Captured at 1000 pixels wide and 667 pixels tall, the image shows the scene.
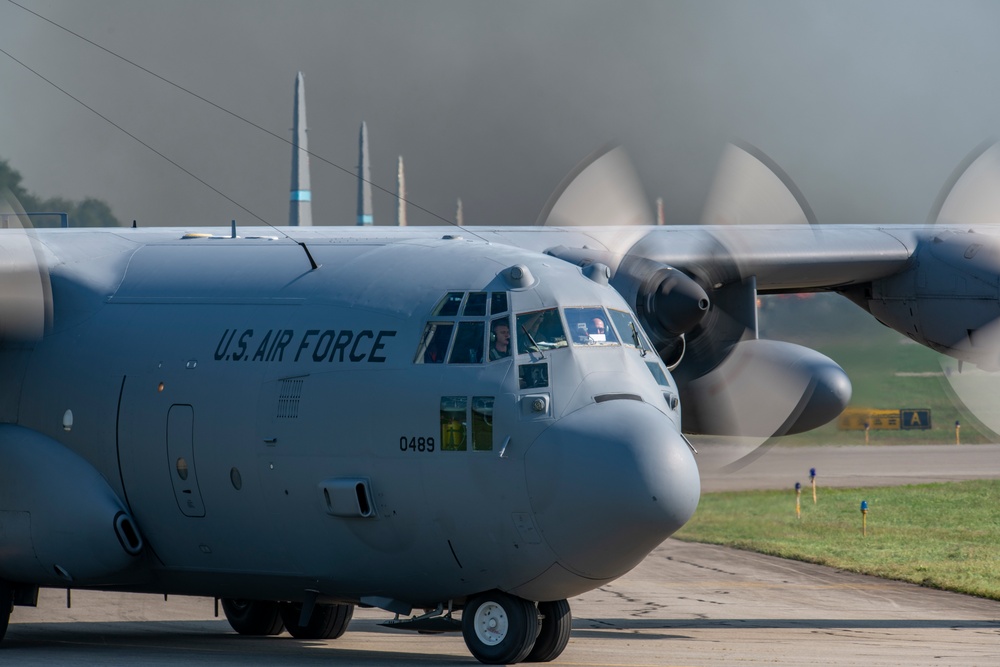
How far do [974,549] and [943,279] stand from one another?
23.4 feet

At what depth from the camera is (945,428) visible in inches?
1907

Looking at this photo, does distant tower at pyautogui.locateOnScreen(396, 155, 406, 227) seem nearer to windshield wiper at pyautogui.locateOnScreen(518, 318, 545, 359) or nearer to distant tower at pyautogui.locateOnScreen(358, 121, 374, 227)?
distant tower at pyautogui.locateOnScreen(358, 121, 374, 227)

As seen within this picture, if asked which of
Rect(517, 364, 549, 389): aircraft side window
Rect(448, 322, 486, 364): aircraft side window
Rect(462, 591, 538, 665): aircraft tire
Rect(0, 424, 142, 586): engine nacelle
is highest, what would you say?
Rect(448, 322, 486, 364): aircraft side window

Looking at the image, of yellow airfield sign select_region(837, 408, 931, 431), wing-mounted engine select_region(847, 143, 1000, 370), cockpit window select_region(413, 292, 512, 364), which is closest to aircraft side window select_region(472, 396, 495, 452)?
cockpit window select_region(413, 292, 512, 364)

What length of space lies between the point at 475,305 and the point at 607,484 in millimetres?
2120

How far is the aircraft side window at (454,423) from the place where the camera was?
12.5m

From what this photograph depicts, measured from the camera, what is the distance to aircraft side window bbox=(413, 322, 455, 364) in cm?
1277

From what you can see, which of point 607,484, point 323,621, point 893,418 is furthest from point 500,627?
point 893,418

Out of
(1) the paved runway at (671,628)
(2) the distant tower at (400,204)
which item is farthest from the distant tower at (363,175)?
(1) the paved runway at (671,628)

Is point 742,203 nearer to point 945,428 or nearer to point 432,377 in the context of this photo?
point 432,377

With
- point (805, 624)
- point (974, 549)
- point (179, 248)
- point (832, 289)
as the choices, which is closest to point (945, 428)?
point (974, 549)

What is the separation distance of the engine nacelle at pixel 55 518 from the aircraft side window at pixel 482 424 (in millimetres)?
3977

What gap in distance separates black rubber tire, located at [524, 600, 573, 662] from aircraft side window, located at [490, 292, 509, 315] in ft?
8.68

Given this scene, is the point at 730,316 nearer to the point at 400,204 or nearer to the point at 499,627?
the point at 499,627
